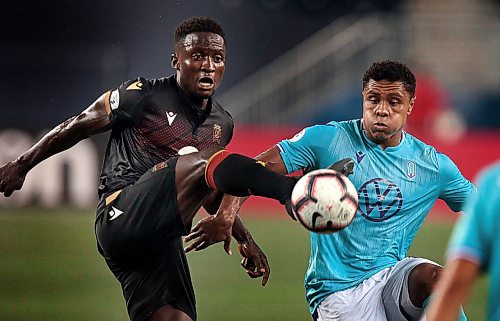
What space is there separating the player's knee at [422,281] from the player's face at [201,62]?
1.61m

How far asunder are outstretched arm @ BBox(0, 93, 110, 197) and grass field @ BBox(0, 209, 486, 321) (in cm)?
332

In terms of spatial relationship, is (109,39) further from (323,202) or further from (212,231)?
(323,202)

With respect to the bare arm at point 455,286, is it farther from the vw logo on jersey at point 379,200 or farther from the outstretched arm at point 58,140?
the outstretched arm at point 58,140

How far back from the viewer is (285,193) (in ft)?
14.8

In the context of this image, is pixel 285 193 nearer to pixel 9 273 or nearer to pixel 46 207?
pixel 9 273

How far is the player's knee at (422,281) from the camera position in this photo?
489 centimetres

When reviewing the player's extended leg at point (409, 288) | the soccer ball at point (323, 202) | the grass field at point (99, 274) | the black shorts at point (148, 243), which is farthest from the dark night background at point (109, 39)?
the soccer ball at point (323, 202)

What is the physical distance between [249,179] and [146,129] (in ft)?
3.70

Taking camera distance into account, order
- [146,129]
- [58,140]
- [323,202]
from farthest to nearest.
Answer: [146,129] → [58,140] → [323,202]

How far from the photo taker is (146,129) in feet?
18.2

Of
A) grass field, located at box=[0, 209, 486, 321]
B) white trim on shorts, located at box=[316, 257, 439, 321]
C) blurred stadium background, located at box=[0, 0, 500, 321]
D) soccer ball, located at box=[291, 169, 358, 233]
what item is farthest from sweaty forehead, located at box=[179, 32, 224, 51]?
blurred stadium background, located at box=[0, 0, 500, 321]

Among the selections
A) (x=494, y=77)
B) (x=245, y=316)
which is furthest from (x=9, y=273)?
(x=494, y=77)

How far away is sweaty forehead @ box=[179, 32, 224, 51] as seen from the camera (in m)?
5.56

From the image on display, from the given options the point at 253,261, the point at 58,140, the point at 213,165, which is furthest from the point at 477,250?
the point at 58,140
